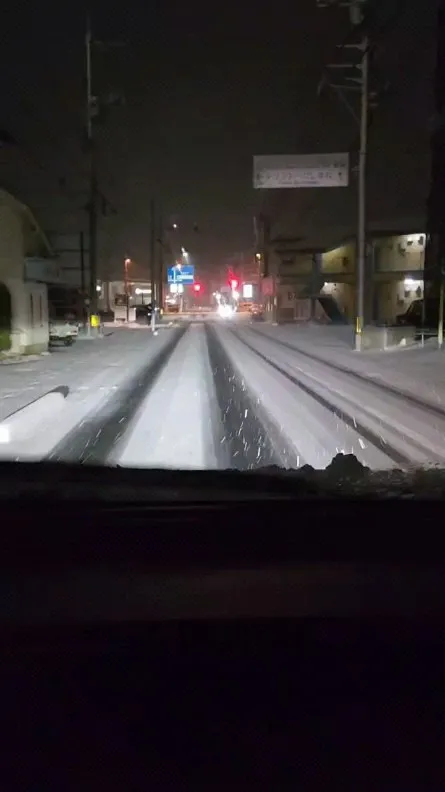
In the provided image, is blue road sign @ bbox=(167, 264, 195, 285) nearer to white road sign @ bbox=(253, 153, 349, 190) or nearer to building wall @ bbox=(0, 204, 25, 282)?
building wall @ bbox=(0, 204, 25, 282)

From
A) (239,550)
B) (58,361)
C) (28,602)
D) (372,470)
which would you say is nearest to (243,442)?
(372,470)

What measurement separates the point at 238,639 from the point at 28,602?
3.43 feet

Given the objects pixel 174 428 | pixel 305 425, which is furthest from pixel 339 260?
pixel 174 428

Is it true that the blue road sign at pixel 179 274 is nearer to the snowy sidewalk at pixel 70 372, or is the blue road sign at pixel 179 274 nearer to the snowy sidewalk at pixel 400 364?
the snowy sidewalk at pixel 400 364

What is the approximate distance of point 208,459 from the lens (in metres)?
10.3

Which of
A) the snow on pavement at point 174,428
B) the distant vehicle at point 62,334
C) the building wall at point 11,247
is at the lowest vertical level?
the snow on pavement at point 174,428

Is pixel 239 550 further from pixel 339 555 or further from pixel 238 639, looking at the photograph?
pixel 238 639

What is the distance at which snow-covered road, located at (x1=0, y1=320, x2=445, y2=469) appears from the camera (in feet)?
34.7

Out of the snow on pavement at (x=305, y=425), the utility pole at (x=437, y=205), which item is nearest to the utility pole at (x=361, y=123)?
the utility pole at (x=437, y=205)

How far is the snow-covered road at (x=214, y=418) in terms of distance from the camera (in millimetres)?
10570

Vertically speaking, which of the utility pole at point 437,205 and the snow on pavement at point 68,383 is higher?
the utility pole at point 437,205

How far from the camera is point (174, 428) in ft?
40.8

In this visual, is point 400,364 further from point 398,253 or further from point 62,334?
point 398,253

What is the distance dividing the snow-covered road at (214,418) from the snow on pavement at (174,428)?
0.05ft
